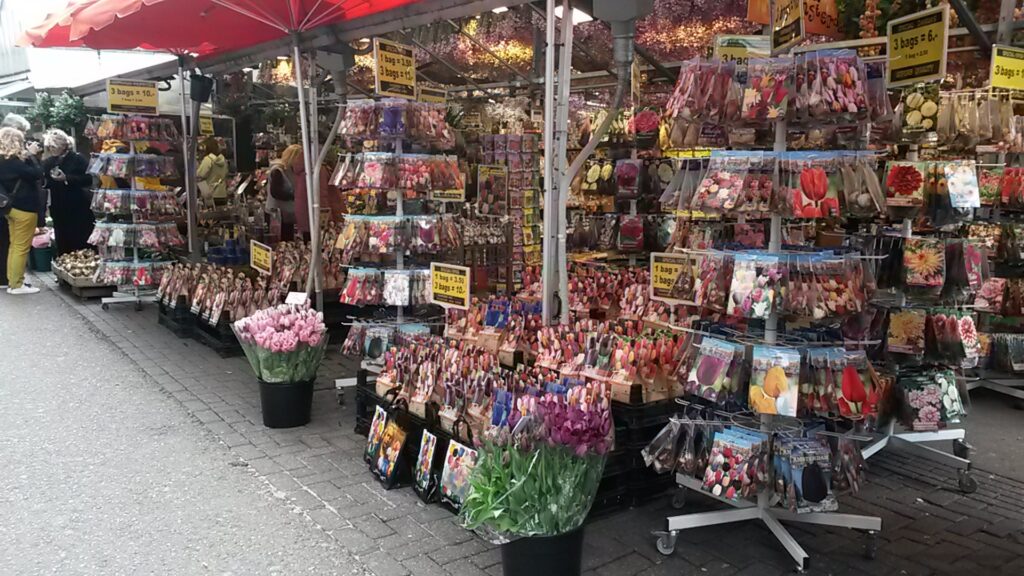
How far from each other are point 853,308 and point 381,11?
382cm

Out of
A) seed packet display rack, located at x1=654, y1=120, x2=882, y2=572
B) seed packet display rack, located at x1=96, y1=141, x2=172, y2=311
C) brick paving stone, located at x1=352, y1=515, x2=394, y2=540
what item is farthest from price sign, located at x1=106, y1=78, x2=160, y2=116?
seed packet display rack, located at x1=654, y1=120, x2=882, y2=572

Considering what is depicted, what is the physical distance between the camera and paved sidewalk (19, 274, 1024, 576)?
3402 millimetres

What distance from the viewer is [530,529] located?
286cm

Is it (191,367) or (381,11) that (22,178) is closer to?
(191,367)

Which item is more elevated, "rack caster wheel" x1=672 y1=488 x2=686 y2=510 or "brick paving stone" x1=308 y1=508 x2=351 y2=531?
"rack caster wheel" x1=672 y1=488 x2=686 y2=510

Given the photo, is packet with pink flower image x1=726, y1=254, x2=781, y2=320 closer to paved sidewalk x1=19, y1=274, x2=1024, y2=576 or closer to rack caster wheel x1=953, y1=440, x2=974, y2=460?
paved sidewalk x1=19, y1=274, x2=1024, y2=576

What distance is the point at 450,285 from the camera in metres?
4.83

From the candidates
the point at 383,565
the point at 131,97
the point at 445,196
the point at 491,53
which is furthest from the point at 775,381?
the point at 131,97

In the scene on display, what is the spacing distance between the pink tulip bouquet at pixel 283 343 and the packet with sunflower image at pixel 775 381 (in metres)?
2.94

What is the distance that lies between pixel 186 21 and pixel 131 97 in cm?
294

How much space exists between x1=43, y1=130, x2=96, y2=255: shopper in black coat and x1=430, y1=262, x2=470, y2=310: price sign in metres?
7.65

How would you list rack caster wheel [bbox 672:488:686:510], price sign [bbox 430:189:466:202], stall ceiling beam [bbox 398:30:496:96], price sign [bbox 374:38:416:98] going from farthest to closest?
stall ceiling beam [bbox 398:30:496:96], price sign [bbox 430:189:466:202], price sign [bbox 374:38:416:98], rack caster wheel [bbox 672:488:686:510]

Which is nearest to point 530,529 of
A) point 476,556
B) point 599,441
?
point 599,441

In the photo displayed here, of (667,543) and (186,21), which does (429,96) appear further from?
(667,543)
